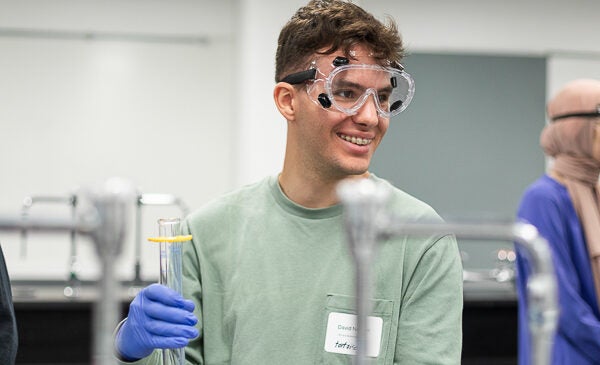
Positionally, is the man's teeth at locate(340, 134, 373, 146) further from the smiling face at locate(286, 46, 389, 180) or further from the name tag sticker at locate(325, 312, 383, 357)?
the name tag sticker at locate(325, 312, 383, 357)

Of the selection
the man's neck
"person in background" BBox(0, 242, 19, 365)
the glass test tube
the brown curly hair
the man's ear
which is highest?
the brown curly hair

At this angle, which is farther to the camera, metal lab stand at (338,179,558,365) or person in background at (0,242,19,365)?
person in background at (0,242,19,365)

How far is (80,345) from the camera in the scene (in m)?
4.34

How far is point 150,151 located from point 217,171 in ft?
1.71

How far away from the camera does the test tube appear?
1.36 meters

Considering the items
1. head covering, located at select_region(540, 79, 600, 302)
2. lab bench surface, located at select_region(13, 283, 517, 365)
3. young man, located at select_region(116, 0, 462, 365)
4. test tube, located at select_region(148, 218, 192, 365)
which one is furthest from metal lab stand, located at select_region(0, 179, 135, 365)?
lab bench surface, located at select_region(13, 283, 517, 365)

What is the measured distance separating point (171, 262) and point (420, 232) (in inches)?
23.6

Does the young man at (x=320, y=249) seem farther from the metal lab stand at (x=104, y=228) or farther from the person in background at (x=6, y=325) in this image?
the metal lab stand at (x=104, y=228)

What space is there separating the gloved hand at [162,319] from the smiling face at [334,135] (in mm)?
512

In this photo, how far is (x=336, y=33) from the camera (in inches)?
72.2

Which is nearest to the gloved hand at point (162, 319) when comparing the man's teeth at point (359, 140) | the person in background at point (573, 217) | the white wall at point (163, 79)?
the man's teeth at point (359, 140)

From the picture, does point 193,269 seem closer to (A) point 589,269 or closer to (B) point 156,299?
(B) point 156,299

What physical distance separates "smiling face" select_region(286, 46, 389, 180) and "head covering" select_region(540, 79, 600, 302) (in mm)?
1035

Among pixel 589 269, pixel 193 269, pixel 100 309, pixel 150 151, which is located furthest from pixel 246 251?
pixel 150 151
